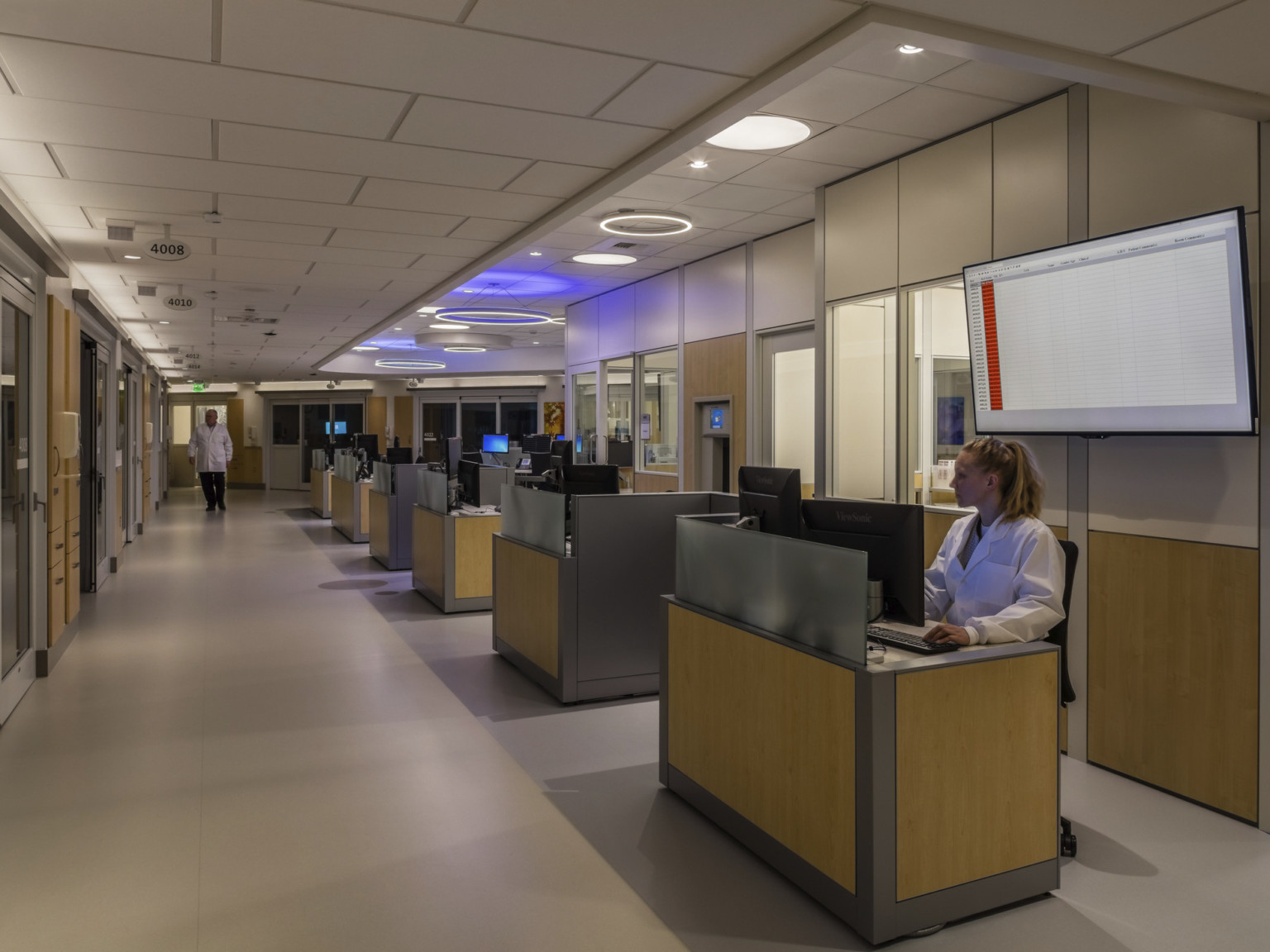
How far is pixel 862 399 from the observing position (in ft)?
20.9

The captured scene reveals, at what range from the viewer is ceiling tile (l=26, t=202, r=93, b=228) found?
5.44 metres

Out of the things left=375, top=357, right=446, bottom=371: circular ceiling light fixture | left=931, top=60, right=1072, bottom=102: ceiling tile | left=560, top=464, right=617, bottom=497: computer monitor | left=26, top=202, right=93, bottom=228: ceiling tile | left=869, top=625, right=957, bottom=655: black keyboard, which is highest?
left=375, top=357, right=446, bottom=371: circular ceiling light fixture

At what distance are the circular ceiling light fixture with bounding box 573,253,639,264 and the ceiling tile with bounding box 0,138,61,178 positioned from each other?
4.86 metres

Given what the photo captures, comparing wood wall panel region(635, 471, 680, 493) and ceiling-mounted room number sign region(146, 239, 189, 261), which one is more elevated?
ceiling-mounted room number sign region(146, 239, 189, 261)

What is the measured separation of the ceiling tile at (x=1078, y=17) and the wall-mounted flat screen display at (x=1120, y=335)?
104 centimetres

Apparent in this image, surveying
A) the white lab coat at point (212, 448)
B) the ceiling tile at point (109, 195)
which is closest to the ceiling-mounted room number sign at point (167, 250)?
the ceiling tile at point (109, 195)

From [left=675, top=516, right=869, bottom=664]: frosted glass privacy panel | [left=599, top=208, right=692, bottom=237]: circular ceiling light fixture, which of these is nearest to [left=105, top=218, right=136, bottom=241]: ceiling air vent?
[left=599, top=208, right=692, bottom=237]: circular ceiling light fixture

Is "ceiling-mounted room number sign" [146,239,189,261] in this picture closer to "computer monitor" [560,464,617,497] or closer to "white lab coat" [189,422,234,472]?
"computer monitor" [560,464,617,497]

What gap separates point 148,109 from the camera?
12.8ft

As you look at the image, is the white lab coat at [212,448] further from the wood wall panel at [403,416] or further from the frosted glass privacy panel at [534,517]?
the frosted glass privacy panel at [534,517]

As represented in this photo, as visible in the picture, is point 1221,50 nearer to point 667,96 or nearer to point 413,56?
point 667,96

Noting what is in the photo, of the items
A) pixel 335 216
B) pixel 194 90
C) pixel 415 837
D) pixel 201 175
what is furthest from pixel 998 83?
pixel 415 837

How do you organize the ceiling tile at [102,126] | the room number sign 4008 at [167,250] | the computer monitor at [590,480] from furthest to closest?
the computer monitor at [590,480] → the room number sign 4008 at [167,250] → the ceiling tile at [102,126]

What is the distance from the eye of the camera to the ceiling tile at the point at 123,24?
2941mm
